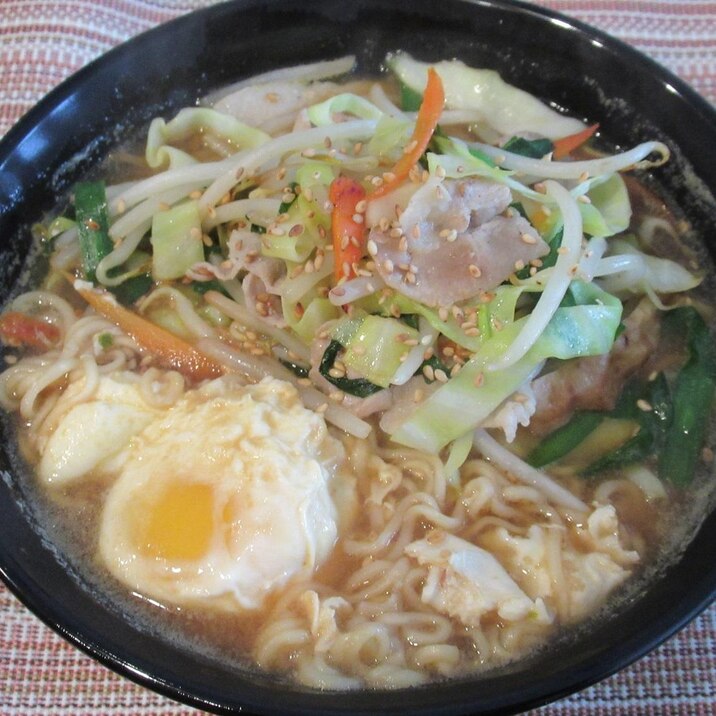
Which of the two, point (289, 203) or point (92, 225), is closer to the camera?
point (289, 203)

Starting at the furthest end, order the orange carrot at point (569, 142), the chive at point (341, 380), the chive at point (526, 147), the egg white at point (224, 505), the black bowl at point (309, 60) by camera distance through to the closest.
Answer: the orange carrot at point (569, 142) < the chive at point (526, 147) < the chive at point (341, 380) < the egg white at point (224, 505) < the black bowl at point (309, 60)

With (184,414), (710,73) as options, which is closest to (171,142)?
(184,414)

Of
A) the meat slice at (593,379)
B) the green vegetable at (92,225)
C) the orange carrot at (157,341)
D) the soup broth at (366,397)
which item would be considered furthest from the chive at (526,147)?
the green vegetable at (92,225)

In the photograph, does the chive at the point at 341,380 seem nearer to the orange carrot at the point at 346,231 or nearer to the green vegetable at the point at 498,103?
the orange carrot at the point at 346,231

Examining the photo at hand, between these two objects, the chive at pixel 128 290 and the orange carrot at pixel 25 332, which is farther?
the chive at pixel 128 290

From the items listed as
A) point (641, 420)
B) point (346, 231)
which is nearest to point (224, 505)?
point (346, 231)

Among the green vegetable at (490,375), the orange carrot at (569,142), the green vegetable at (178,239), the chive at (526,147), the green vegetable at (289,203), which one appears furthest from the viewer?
the orange carrot at (569,142)

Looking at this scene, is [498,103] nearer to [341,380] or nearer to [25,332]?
[341,380]

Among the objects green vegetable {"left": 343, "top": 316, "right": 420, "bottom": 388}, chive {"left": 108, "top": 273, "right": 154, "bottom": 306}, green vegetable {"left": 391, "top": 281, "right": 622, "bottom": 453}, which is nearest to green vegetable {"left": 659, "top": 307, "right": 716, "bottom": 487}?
green vegetable {"left": 391, "top": 281, "right": 622, "bottom": 453}
